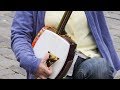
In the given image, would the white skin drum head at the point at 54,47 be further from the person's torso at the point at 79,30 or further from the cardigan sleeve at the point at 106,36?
the cardigan sleeve at the point at 106,36

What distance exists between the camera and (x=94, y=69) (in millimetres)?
2225

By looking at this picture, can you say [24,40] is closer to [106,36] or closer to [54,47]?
[54,47]

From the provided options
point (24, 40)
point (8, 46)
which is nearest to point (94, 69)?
point (24, 40)

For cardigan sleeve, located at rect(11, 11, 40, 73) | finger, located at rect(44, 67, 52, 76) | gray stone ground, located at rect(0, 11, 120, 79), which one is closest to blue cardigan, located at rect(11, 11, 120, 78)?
cardigan sleeve, located at rect(11, 11, 40, 73)

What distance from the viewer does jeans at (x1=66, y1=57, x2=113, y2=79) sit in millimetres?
2203

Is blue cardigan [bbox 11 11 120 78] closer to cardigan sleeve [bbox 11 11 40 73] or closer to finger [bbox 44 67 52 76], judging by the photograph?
cardigan sleeve [bbox 11 11 40 73]

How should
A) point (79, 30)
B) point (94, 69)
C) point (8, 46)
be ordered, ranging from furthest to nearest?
point (8, 46)
point (79, 30)
point (94, 69)

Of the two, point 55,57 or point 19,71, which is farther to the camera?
point 19,71

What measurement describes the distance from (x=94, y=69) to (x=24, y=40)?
1.50 ft

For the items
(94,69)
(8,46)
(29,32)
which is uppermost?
(29,32)
